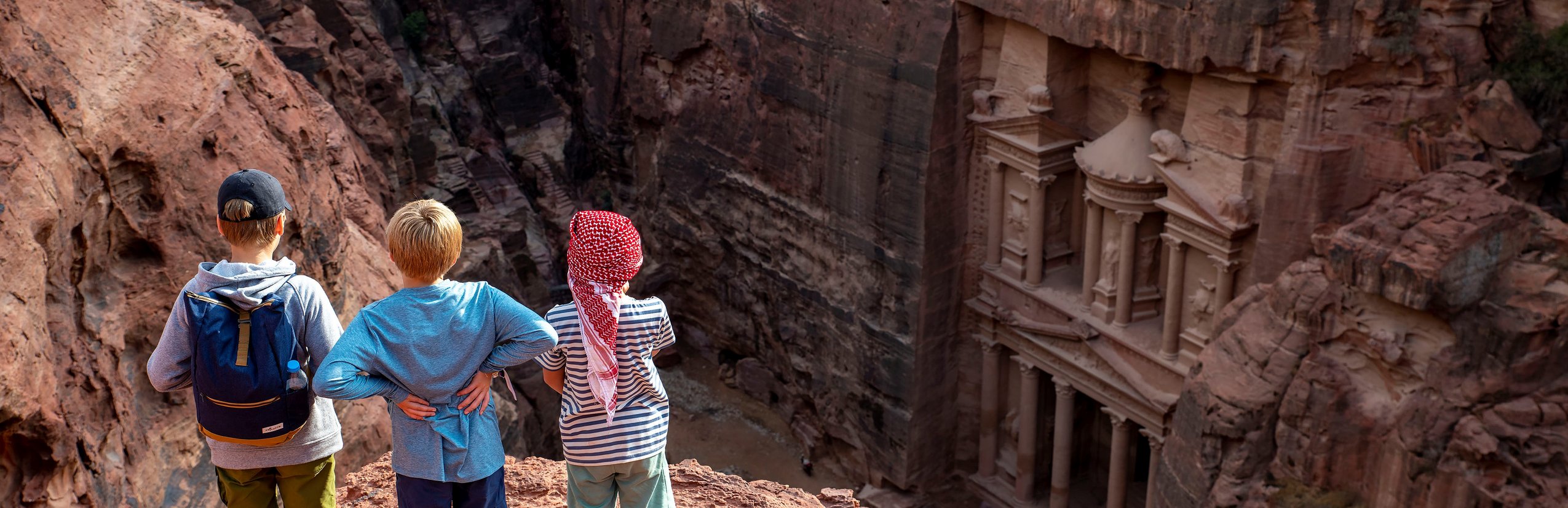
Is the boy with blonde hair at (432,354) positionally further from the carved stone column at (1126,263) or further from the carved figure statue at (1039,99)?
the carved figure statue at (1039,99)

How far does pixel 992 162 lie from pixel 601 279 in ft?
50.7

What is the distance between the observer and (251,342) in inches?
257

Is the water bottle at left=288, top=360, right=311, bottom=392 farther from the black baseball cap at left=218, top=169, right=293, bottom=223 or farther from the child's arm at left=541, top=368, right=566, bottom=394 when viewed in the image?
the child's arm at left=541, top=368, right=566, bottom=394

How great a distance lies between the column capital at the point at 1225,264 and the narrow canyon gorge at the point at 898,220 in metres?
0.02

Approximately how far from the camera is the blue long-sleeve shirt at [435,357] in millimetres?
6492

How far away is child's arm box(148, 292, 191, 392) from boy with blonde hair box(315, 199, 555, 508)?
2.60ft

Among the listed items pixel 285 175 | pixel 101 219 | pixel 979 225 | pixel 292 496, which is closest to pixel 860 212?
pixel 979 225

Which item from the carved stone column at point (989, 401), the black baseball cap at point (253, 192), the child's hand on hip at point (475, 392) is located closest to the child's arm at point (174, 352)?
the black baseball cap at point (253, 192)

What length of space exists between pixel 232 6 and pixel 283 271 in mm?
13844

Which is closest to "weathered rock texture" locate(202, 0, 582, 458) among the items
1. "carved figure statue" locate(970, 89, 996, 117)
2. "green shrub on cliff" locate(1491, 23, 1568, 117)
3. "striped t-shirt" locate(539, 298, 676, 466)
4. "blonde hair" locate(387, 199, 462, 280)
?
"carved figure statue" locate(970, 89, 996, 117)

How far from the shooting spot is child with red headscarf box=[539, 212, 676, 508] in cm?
700

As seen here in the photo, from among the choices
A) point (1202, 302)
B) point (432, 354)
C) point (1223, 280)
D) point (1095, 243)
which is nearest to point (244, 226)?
point (432, 354)

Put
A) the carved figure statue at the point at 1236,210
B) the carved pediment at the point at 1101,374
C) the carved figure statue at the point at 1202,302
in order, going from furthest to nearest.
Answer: the carved pediment at the point at 1101,374 < the carved figure statue at the point at 1202,302 < the carved figure statue at the point at 1236,210

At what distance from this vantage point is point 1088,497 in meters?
22.9
